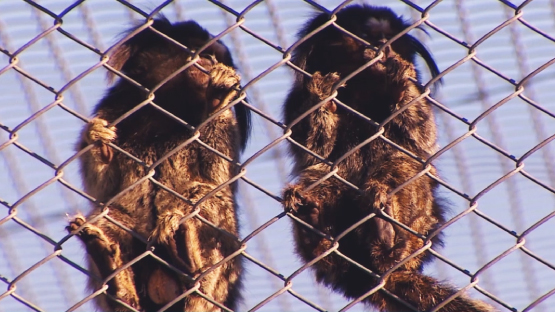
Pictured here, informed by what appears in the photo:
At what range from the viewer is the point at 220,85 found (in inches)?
191

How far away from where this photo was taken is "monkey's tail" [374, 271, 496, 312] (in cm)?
487

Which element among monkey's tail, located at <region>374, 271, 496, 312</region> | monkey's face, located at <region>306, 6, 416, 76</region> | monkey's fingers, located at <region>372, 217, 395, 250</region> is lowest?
monkey's tail, located at <region>374, 271, 496, 312</region>

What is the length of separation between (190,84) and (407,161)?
148cm

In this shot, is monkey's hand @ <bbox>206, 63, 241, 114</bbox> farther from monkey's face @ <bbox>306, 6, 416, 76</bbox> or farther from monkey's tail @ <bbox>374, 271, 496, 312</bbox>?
monkey's tail @ <bbox>374, 271, 496, 312</bbox>

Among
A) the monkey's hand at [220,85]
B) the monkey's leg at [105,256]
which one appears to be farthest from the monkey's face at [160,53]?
the monkey's leg at [105,256]

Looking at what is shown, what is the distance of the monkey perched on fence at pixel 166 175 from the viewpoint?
16.0 ft

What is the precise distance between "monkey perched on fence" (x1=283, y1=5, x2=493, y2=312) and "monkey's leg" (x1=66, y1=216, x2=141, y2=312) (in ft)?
3.34

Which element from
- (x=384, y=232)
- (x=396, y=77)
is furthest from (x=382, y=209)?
(x=396, y=77)

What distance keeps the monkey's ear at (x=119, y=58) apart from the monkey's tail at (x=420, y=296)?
224 centimetres

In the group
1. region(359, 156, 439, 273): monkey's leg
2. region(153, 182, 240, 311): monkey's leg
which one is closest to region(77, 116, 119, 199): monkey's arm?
region(153, 182, 240, 311): monkey's leg

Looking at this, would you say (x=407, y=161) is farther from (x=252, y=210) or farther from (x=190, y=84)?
(x=252, y=210)

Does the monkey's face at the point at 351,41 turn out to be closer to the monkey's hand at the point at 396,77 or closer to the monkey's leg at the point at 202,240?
the monkey's hand at the point at 396,77

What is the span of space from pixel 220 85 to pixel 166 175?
36.5 inches

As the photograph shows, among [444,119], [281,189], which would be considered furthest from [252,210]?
[281,189]
